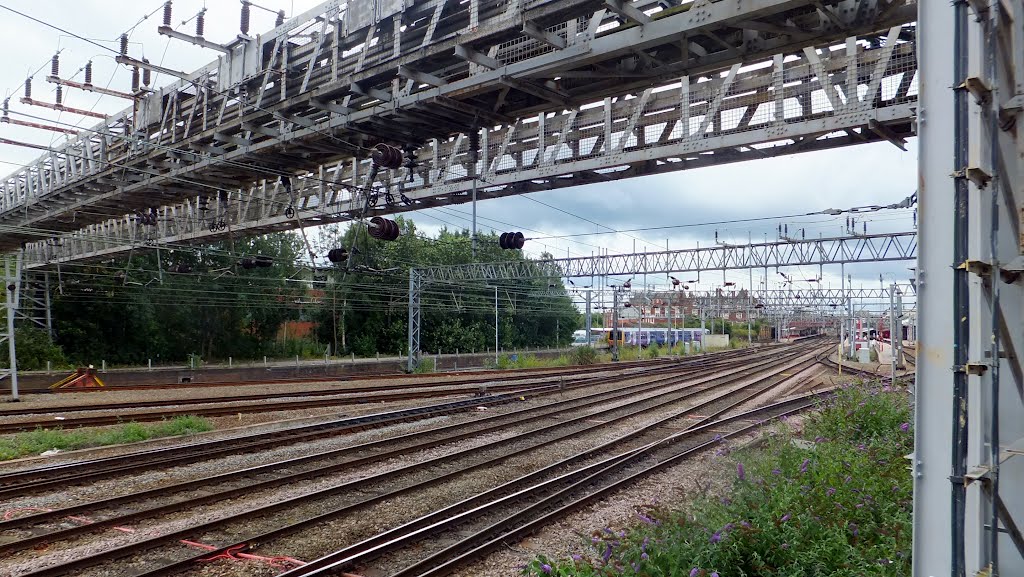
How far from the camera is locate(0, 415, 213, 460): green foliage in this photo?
11.5 m

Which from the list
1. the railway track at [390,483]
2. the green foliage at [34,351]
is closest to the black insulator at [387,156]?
the railway track at [390,483]

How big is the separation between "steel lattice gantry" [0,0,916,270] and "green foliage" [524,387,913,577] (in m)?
4.36

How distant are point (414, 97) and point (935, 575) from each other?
864 cm

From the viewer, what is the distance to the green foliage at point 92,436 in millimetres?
11484

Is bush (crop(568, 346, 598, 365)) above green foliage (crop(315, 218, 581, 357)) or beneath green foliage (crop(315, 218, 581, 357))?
beneath

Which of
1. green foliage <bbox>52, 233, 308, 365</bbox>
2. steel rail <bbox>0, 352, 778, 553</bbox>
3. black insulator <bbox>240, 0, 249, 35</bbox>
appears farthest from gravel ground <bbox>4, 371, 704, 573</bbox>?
green foliage <bbox>52, 233, 308, 365</bbox>

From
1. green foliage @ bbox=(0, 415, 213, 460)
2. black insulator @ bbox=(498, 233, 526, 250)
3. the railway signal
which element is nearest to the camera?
green foliage @ bbox=(0, 415, 213, 460)

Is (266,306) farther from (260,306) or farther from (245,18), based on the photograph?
(245,18)

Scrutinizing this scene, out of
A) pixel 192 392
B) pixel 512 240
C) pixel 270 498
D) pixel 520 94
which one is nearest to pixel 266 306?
pixel 192 392

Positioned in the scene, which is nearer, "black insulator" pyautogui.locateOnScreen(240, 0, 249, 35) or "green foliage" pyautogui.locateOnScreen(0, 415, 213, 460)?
"green foliage" pyautogui.locateOnScreen(0, 415, 213, 460)

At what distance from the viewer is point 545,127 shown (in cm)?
1166

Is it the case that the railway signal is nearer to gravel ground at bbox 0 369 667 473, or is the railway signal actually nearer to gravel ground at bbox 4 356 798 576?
gravel ground at bbox 4 356 798 576

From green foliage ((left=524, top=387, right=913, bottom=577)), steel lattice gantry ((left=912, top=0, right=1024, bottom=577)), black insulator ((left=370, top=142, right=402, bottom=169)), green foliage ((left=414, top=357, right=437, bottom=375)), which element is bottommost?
green foliage ((left=414, top=357, right=437, bottom=375))

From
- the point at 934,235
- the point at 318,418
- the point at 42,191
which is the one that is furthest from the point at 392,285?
the point at 934,235
